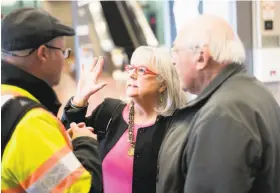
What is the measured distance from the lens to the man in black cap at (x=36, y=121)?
1127 millimetres

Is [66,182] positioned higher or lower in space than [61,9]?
lower

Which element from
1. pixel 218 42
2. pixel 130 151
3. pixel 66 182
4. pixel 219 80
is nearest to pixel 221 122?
pixel 219 80

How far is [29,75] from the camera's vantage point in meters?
1.24

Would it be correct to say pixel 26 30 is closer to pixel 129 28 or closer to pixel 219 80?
pixel 219 80

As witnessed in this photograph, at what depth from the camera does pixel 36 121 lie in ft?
3.74

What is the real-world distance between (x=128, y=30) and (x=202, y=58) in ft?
5.89

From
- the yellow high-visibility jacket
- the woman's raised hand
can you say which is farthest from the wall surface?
the yellow high-visibility jacket

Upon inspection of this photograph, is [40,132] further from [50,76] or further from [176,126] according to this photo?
[176,126]

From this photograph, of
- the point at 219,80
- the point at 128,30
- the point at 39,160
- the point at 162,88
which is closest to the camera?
the point at 39,160

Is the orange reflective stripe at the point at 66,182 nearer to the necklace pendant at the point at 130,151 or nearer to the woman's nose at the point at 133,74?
the necklace pendant at the point at 130,151

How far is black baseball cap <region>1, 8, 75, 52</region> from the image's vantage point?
4.05ft

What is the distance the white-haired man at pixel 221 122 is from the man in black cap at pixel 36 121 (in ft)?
1.10

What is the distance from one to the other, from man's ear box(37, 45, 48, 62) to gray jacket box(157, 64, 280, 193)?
0.54 meters

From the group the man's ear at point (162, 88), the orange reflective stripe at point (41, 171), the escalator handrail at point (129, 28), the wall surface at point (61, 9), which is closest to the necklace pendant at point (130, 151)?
the man's ear at point (162, 88)
